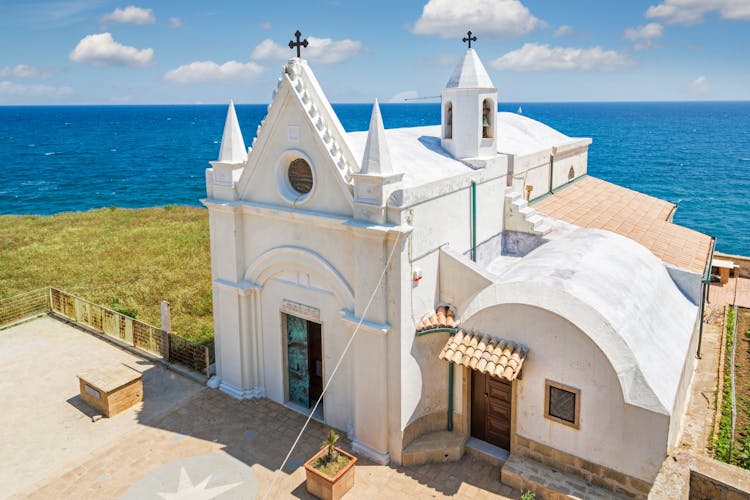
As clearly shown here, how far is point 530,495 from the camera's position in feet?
40.0

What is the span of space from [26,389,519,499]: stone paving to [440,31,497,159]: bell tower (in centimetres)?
860

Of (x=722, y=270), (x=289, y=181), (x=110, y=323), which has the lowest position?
(x=110, y=323)

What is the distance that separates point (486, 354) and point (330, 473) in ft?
14.2

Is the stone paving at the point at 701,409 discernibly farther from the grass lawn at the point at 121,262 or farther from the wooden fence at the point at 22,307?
the wooden fence at the point at 22,307

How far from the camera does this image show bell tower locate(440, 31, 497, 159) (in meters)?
16.5

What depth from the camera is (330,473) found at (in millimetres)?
12602

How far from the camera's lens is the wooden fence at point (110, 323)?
18891mm

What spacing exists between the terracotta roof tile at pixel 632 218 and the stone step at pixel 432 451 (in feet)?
30.5

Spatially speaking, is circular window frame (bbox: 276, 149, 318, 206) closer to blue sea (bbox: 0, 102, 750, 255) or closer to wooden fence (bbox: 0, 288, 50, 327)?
wooden fence (bbox: 0, 288, 50, 327)

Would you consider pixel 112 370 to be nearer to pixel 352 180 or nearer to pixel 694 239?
pixel 352 180

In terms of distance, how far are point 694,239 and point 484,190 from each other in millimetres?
10463

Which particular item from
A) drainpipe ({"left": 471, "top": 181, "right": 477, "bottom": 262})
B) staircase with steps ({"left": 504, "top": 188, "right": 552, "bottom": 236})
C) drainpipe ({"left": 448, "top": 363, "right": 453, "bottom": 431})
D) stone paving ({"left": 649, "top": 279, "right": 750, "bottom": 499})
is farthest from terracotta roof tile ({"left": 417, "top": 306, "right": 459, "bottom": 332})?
stone paving ({"left": 649, "top": 279, "right": 750, "bottom": 499})

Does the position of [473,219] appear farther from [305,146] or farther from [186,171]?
[186,171]

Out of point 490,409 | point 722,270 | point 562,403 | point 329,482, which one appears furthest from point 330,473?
point 722,270
